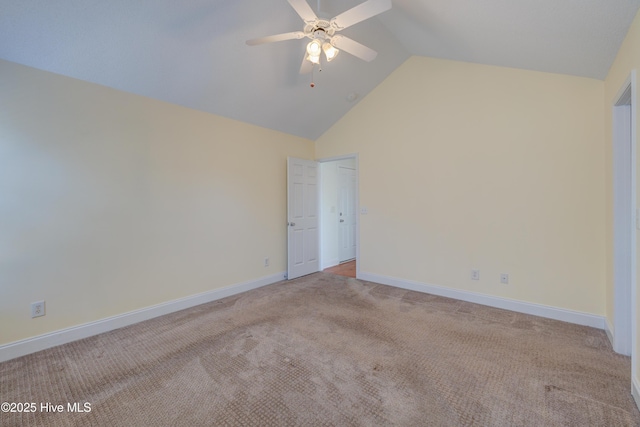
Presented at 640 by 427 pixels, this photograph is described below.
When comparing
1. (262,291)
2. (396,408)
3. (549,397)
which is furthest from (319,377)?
(262,291)

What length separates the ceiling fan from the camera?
5.69 feet

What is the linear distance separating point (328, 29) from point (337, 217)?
3.91 metres

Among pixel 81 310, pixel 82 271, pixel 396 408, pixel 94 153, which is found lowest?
pixel 396 408

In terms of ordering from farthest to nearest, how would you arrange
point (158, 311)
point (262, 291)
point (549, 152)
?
point (262, 291)
point (158, 311)
point (549, 152)

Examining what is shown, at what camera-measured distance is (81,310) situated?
2.50 meters

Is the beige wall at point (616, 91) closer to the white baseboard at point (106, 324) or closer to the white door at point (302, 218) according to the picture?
the white door at point (302, 218)

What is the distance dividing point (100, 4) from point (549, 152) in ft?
13.9

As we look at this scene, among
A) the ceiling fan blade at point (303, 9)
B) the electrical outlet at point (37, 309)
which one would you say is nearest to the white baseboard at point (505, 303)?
the ceiling fan blade at point (303, 9)

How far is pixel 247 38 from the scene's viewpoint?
2645 mm

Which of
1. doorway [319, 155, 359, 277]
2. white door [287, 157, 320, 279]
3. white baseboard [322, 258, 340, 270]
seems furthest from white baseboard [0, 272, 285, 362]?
doorway [319, 155, 359, 277]

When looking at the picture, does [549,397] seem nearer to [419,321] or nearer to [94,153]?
[419,321]

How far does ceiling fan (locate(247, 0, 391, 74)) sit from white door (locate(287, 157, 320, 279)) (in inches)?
89.6

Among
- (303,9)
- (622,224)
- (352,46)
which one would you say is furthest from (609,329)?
(303,9)

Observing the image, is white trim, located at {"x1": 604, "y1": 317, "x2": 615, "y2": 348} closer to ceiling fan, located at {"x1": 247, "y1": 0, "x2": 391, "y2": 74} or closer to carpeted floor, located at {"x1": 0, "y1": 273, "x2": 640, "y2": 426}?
carpeted floor, located at {"x1": 0, "y1": 273, "x2": 640, "y2": 426}
